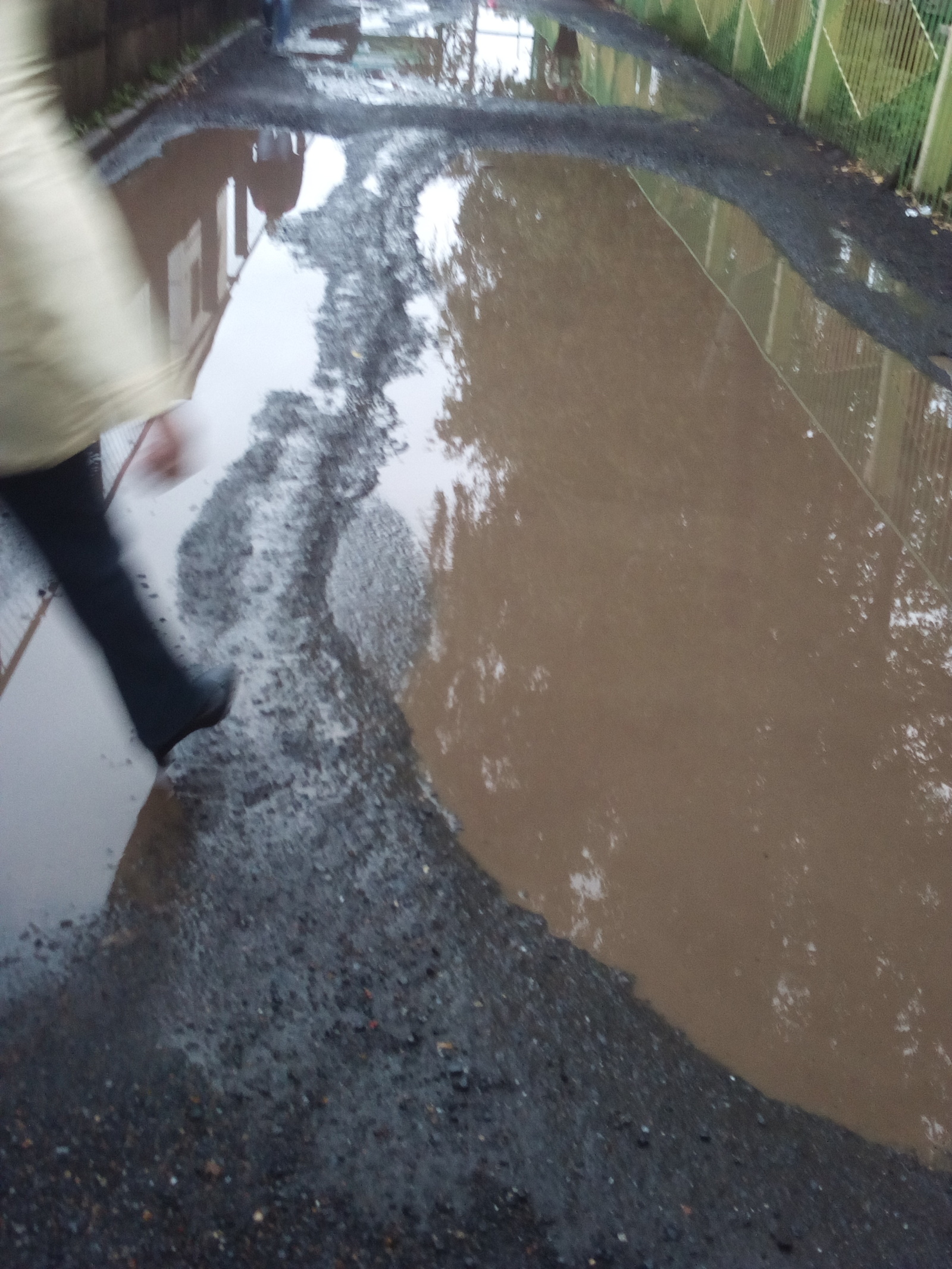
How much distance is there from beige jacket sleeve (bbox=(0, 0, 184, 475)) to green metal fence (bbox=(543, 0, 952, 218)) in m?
8.03

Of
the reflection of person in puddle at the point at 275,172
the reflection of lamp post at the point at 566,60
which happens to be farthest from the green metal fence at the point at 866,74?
the reflection of person in puddle at the point at 275,172

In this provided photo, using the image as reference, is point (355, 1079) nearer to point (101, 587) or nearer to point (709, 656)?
point (101, 587)

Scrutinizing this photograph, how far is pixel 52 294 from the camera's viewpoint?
7.15 feet

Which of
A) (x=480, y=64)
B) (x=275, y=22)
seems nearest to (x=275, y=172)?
(x=275, y=22)

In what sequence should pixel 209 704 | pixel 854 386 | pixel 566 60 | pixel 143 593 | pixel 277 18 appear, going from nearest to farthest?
pixel 209 704 < pixel 143 593 < pixel 854 386 < pixel 277 18 < pixel 566 60

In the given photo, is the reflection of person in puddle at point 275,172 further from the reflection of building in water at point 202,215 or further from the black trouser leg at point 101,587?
the black trouser leg at point 101,587

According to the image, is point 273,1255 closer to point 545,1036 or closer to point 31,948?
point 545,1036

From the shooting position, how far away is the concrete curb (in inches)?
329

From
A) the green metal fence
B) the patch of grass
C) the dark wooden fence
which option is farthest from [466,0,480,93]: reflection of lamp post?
the dark wooden fence

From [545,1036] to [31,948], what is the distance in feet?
3.73

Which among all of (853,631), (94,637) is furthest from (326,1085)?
(853,631)

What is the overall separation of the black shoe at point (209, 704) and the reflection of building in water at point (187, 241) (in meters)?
0.68

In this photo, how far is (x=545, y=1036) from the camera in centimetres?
241

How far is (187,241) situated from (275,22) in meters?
8.51
